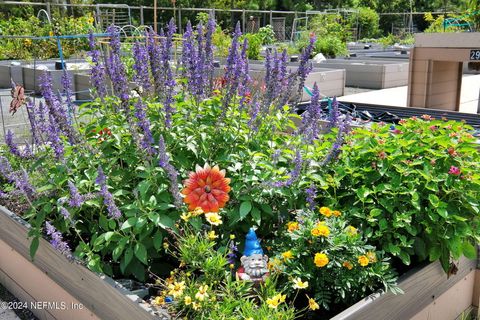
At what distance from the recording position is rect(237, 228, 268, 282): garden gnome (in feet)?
6.32

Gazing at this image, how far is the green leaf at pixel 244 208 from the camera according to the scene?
6.85ft

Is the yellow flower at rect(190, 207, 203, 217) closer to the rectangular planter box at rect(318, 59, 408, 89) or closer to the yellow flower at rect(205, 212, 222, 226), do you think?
the yellow flower at rect(205, 212, 222, 226)

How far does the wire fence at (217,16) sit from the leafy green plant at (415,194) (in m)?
10.1

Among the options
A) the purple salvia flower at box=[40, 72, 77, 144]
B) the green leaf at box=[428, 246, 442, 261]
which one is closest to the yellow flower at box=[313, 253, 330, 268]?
the green leaf at box=[428, 246, 442, 261]

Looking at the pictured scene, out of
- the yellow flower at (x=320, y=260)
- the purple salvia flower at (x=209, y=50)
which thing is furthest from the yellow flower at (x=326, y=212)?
the purple salvia flower at (x=209, y=50)

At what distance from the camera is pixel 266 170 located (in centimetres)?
230

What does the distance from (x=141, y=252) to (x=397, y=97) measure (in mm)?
8590

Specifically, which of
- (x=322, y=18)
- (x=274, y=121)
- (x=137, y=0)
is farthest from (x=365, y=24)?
(x=274, y=121)

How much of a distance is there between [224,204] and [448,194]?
98cm

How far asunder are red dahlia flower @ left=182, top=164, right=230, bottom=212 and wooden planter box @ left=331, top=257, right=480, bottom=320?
0.69 meters

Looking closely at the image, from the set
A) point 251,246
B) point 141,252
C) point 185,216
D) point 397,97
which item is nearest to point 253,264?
point 251,246

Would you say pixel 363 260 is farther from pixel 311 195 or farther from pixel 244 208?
pixel 244 208

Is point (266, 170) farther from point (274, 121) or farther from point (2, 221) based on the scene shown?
point (2, 221)

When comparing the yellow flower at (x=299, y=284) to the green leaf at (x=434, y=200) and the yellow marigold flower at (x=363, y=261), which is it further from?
the green leaf at (x=434, y=200)
